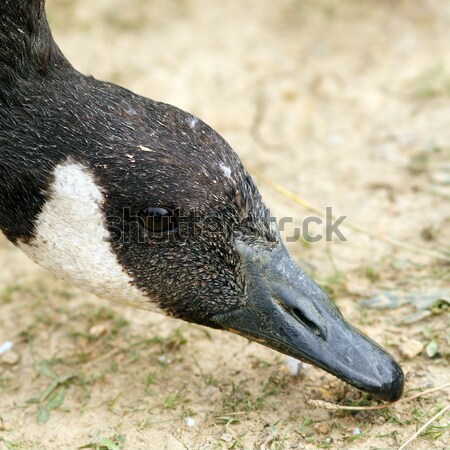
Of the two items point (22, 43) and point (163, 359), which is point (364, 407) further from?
point (22, 43)

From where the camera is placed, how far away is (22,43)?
3314 mm

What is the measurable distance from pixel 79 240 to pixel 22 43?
0.97 m

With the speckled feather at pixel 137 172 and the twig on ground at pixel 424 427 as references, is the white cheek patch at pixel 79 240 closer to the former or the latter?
the speckled feather at pixel 137 172

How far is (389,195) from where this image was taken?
5.39 meters

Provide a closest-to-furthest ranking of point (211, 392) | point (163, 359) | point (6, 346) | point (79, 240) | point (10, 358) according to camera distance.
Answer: point (79, 240) < point (211, 392) < point (163, 359) < point (10, 358) < point (6, 346)

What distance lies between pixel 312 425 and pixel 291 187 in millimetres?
2595

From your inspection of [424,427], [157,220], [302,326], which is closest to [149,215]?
[157,220]

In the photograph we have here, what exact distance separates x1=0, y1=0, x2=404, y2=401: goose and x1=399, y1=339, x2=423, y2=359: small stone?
21.5 inches

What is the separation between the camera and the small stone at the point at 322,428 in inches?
129

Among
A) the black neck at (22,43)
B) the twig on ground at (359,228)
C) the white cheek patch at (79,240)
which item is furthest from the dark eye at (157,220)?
the twig on ground at (359,228)

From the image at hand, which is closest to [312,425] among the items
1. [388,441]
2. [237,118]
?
[388,441]

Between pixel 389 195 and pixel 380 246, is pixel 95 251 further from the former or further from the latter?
pixel 389 195

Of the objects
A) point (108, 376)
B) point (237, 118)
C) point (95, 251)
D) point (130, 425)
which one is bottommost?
point (130, 425)

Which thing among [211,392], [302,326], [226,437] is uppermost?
[302,326]
